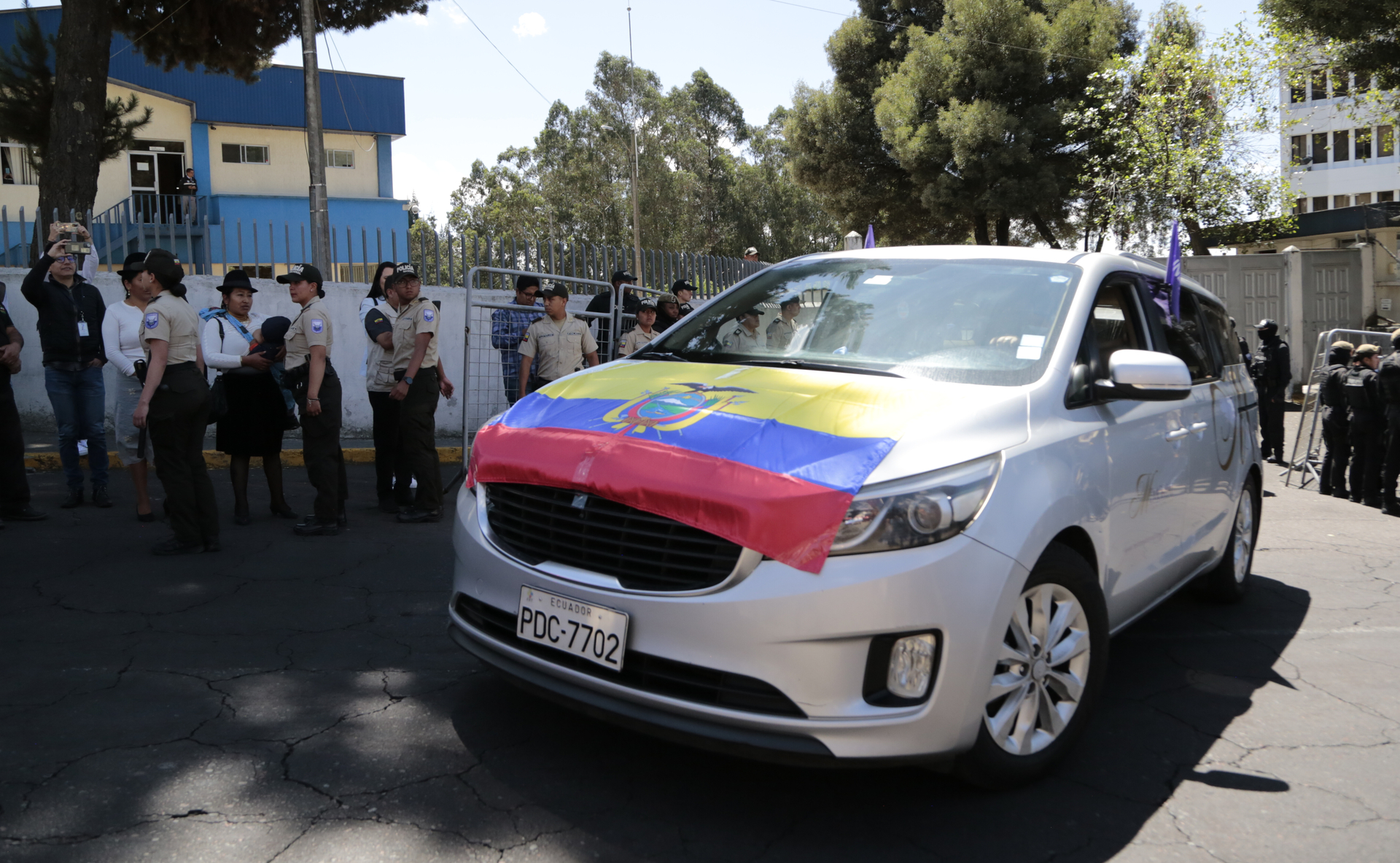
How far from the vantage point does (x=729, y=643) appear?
9.18 feet

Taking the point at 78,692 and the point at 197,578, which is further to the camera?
the point at 197,578

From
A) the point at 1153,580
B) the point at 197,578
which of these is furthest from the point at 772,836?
the point at 197,578

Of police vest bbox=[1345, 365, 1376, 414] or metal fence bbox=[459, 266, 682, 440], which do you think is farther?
police vest bbox=[1345, 365, 1376, 414]

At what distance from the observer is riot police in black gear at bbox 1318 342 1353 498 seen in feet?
32.4

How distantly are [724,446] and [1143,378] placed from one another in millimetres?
1547

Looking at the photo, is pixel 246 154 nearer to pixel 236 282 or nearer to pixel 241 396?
pixel 236 282

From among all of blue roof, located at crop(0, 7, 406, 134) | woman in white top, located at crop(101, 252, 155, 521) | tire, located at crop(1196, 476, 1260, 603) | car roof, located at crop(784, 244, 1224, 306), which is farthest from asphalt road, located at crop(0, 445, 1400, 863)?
blue roof, located at crop(0, 7, 406, 134)

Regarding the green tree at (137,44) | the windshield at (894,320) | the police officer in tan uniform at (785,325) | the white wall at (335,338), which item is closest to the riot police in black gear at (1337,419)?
the windshield at (894,320)

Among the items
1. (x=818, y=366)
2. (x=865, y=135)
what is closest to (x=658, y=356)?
(x=818, y=366)

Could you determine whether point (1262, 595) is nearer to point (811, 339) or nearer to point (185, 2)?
point (811, 339)

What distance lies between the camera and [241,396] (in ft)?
23.5

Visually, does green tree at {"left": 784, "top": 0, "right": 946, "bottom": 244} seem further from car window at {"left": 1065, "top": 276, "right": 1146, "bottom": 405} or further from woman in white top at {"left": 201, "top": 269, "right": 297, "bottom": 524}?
car window at {"left": 1065, "top": 276, "right": 1146, "bottom": 405}

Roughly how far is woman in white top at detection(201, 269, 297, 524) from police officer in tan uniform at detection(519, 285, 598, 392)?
183 cm

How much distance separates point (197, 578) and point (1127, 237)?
1083 inches
